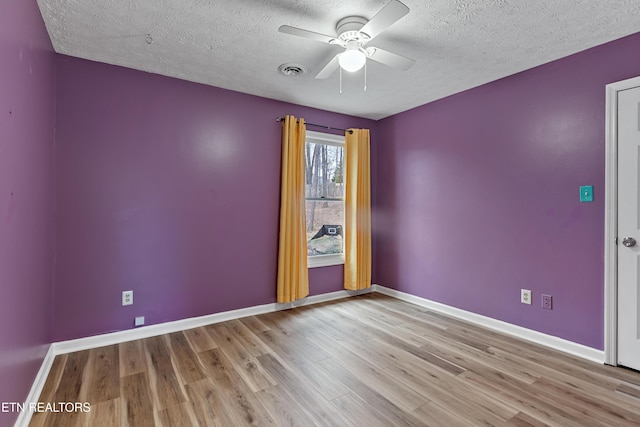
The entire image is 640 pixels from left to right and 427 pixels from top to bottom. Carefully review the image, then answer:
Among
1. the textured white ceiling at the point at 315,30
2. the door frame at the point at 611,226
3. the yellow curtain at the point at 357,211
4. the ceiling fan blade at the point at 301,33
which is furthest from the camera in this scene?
the yellow curtain at the point at 357,211

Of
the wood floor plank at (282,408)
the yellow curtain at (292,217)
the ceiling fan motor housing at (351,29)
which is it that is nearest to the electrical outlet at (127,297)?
the yellow curtain at (292,217)

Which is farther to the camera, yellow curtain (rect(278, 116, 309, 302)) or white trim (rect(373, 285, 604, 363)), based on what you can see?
yellow curtain (rect(278, 116, 309, 302))

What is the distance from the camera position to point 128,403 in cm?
189

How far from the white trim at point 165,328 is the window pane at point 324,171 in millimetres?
1378

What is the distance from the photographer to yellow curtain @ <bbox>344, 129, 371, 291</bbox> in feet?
13.8

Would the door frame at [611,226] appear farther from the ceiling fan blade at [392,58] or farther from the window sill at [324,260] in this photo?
the window sill at [324,260]

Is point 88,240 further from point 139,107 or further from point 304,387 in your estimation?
point 304,387

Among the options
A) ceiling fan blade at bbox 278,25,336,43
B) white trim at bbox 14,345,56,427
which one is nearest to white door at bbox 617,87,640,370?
ceiling fan blade at bbox 278,25,336,43

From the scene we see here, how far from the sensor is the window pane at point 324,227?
405cm

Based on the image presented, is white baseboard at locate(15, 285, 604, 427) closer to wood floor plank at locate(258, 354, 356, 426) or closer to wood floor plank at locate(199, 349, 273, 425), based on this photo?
wood floor plank at locate(199, 349, 273, 425)

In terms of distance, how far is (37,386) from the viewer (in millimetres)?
1968

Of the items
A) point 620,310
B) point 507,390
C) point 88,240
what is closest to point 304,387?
point 507,390

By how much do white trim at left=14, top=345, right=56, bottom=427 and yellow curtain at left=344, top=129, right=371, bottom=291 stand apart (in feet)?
10.0

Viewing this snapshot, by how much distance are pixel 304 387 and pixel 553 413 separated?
4.92ft
